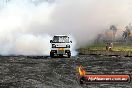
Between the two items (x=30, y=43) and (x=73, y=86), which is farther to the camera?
(x=30, y=43)

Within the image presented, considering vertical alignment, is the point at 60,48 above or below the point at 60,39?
below

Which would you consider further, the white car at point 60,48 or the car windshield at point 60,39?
the car windshield at point 60,39

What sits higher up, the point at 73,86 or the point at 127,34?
the point at 127,34

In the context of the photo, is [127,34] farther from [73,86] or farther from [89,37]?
[73,86]

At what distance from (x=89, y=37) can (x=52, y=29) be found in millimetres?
28236

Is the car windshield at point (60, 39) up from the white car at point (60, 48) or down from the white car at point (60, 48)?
up

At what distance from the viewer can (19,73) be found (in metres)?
37.5

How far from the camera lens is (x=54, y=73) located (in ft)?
125

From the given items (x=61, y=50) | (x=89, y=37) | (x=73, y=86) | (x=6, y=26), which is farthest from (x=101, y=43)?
(x=73, y=86)

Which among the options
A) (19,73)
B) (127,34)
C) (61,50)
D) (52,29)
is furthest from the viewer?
(127,34)

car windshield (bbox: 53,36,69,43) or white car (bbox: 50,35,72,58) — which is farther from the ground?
car windshield (bbox: 53,36,69,43)

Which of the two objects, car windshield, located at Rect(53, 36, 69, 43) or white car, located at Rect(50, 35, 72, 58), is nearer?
white car, located at Rect(50, 35, 72, 58)

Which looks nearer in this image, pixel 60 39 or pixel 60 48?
pixel 60 48

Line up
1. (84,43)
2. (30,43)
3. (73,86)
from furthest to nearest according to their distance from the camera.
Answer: (84,43), (30,43), (73,86)
